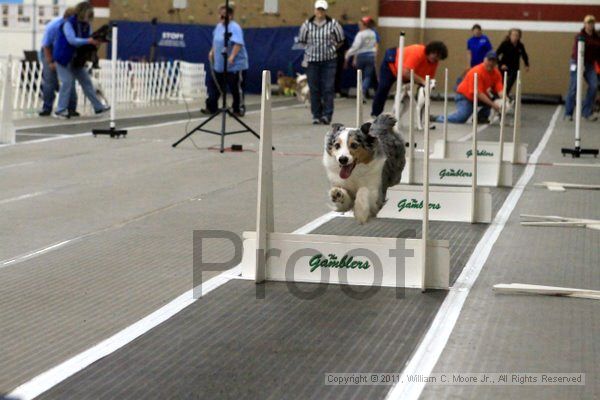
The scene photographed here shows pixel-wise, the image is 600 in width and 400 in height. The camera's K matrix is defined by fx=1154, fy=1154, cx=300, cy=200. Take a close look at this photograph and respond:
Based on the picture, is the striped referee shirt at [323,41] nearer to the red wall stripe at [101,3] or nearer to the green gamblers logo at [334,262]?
the green gamblers logo at [334,262]

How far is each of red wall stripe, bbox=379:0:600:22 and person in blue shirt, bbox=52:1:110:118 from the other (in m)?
12.6

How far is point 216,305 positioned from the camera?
6137 mm

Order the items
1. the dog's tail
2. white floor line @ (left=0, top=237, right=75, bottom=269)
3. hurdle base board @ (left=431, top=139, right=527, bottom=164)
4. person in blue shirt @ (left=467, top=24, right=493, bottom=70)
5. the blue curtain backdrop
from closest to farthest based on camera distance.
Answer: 1. white floor line @ (left=0, top=237, right=75, bottom=269)
2. the dog's tail
3. hurdle base board @ (left=431, top=139, right=527, bottom=164)
4. person in blue shirt @ (left=467, top=24, right=493, bottom=70)
5. the blue curtain backdrop

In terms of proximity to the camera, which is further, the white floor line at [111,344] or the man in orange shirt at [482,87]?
the man in orange shirt at [482,87]

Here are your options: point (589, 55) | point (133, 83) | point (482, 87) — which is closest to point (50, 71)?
point (133, 83)

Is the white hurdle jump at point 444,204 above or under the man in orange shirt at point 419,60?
under

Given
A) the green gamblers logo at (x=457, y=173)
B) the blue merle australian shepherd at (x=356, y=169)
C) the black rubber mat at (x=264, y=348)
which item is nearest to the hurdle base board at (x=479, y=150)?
the green gamblers logo at (x=457, y=173)

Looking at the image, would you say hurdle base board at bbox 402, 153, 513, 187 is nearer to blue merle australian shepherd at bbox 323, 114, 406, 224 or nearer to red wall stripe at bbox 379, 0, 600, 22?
blue merle australian shepherd at bbox 323, 114, 406, 224

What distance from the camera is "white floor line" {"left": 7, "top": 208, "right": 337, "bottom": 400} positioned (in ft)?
15.2

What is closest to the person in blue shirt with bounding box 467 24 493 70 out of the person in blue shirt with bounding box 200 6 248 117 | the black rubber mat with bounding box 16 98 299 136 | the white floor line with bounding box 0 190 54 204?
the black rubber mat with bounding box 16 98 299 136

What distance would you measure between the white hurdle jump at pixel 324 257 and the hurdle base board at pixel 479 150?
5.98m

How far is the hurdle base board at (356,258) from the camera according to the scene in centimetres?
656

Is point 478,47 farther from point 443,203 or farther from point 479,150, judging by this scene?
point 443,203

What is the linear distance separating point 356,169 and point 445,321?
6.05 feet
